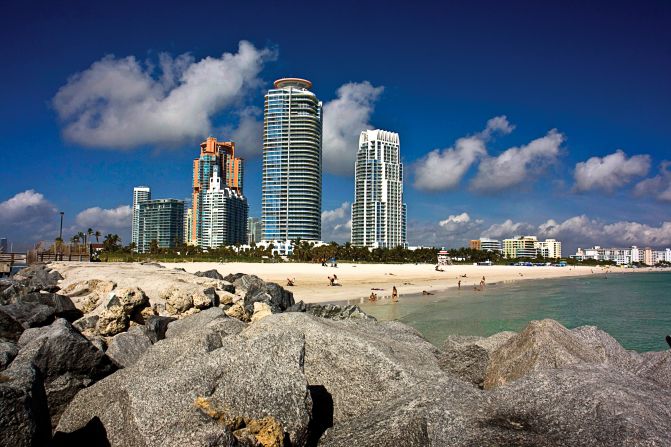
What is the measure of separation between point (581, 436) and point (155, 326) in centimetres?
1032

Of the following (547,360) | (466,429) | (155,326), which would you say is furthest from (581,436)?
(155,326)

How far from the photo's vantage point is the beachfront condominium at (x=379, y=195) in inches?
7293

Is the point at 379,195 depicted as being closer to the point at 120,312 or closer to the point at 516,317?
the point at 516,317

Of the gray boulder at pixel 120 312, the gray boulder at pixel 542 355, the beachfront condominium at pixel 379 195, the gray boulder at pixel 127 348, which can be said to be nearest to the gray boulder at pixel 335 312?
the gray boulder at pixel 120 312

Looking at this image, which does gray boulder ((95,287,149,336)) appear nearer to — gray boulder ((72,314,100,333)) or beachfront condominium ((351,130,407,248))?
gray boulder ((72,314,100,333))

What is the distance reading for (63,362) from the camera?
295 inches

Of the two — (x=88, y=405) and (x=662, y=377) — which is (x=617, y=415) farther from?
(x=88, y=405)

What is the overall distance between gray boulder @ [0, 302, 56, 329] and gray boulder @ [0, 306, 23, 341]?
0.38 metres

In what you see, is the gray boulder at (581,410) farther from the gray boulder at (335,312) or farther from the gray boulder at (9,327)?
the gray boulder at (335,312)

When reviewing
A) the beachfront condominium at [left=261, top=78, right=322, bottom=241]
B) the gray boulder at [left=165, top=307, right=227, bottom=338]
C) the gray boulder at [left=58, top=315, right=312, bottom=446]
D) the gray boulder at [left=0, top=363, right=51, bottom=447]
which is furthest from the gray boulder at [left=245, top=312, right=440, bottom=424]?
the beachfront condominium at [left=261, top=78, right=322, bottom=241]

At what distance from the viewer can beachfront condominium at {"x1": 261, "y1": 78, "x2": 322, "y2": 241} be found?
522 ft

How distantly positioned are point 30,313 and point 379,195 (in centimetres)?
17410

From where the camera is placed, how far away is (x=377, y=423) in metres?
5.04

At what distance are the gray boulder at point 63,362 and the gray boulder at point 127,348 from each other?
1.00m
